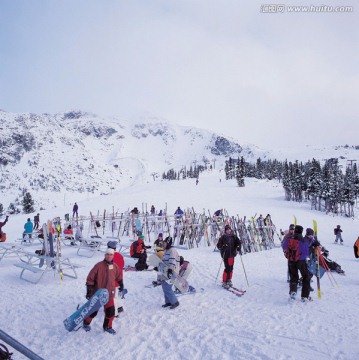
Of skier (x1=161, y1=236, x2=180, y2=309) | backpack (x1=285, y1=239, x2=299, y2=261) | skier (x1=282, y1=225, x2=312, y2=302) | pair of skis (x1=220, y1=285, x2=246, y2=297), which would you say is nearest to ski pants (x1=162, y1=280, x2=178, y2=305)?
skier (x1=161, y1=236, x2=180, y2=309)

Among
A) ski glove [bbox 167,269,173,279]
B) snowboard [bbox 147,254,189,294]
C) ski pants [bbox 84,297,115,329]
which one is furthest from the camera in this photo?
snowboard [bbox 147,254,189,294]

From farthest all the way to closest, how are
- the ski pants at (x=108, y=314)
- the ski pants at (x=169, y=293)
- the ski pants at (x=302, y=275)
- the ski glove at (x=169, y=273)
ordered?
the ski glove at (x=169, y=273)
the ski pants at (x=302, y=275)
the ski pants at (x=169, y=293)
the ski pants at (x=108, y=314)

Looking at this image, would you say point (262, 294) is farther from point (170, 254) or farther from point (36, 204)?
point (36, 204)

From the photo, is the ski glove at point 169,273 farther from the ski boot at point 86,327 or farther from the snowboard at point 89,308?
the ski boot at point 86,327

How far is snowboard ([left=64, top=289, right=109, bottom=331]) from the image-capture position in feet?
20.7

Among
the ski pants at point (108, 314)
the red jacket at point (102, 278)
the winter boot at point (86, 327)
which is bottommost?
the winter boot at point (86, 327)

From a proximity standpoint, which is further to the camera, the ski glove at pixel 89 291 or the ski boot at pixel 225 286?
the ski boot at pixel 225 286

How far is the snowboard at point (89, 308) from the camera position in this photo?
249 inches

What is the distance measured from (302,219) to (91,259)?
85.5 ft

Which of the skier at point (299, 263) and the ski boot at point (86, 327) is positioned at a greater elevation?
the skier at point (299, 263)

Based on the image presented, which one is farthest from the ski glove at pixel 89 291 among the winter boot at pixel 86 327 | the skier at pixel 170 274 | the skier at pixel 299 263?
the skier at pixel 299 263

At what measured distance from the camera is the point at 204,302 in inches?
334

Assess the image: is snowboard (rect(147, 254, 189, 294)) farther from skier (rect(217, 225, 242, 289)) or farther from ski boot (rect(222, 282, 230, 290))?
skier (rect(217, 225, 242, 289))

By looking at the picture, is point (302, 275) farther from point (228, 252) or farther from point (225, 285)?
point (225, 285)
